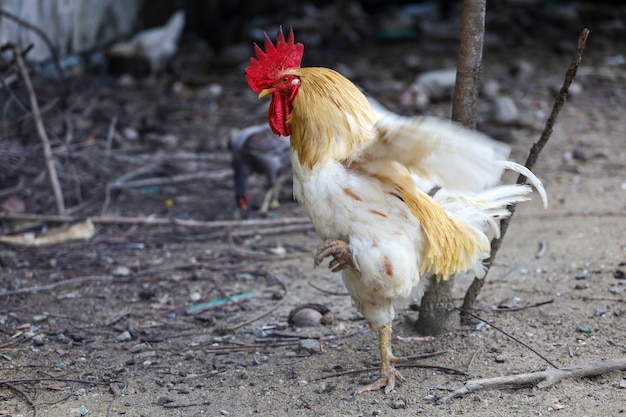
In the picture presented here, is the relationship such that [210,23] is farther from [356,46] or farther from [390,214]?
[390,214]

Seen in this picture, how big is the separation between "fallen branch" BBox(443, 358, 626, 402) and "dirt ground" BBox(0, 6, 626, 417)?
0.04 metres

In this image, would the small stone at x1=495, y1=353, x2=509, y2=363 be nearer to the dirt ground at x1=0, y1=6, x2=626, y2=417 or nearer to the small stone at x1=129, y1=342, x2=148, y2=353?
the dirt ground at x1=0, y1=6, x2=626, y2=417

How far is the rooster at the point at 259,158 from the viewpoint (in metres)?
6.69

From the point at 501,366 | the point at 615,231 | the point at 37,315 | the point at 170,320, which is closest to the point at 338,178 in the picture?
the point at 501,366

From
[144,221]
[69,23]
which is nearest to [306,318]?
[144,221]

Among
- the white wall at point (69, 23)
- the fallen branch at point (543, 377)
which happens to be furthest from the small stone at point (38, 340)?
the white wall at point (69, 23)

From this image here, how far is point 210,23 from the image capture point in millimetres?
12969

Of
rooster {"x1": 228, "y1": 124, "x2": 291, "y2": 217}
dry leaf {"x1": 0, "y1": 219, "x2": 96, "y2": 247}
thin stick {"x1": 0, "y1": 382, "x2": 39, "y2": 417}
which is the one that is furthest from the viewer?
rooster {"x1": 228, "y1": 124, "x2": 291, "y2": 217}

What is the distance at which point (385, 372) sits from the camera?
3797 mm

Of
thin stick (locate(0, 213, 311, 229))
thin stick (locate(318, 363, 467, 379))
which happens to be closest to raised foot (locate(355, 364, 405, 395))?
thin stick (locate(318, 363, 467, 379))

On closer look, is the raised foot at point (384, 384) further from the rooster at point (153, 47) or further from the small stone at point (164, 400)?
the rooster at point (153, 47)

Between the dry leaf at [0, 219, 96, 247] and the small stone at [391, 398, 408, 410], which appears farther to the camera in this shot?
the dry leaf at [0, 219, 96, 247]

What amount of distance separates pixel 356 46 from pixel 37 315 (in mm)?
8295

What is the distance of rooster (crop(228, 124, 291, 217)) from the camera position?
21.9ft
